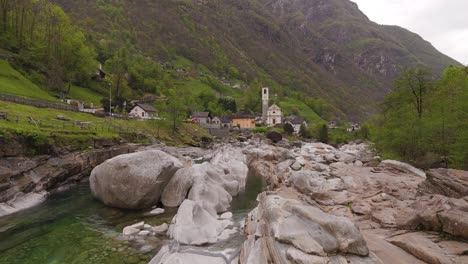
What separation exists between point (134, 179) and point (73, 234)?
541 cm

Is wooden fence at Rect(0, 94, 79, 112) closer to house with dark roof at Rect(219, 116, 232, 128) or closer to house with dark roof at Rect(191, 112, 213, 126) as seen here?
house with dark roof at Rect(191, 112, 213, 126)

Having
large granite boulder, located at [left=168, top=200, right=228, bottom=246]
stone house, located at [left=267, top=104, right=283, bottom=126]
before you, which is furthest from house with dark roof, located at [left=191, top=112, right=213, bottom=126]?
large granite boulder, located at [left=168, top=200, right=228, bottom=246]

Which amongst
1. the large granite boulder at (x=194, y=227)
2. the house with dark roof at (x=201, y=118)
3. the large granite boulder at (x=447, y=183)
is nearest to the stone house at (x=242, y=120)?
the house with dark roof at (x=201, y=118)

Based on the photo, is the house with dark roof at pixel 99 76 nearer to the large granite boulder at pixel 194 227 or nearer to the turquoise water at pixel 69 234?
the turquoise water at pixel 69 234

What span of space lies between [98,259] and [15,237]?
6.09 meters

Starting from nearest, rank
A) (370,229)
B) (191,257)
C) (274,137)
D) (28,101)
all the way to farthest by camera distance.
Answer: (191,257) → (370,229) → (28,101) → (274,137)

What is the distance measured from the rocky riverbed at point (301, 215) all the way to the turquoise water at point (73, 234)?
916 millimetres

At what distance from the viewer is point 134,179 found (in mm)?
20938

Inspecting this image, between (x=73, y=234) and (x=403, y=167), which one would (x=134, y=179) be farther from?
(x=403, y=167)

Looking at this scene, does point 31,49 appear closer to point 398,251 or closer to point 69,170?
point 69,170

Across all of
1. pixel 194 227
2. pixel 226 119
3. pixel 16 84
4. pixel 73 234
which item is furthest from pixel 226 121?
pixel 194 227

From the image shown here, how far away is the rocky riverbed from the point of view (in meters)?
10.7

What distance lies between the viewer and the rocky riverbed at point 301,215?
35.0 ft

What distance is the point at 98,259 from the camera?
44.9 feet
